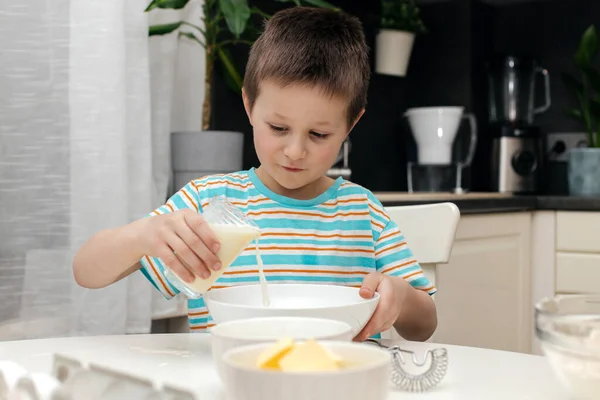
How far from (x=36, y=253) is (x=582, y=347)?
1246 mm

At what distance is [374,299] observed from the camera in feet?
2.38

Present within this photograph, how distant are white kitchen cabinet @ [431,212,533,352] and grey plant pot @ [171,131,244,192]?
2.31 feet

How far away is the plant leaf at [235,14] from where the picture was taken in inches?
69.7

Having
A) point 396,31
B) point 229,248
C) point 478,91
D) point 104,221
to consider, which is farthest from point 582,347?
point 478,91

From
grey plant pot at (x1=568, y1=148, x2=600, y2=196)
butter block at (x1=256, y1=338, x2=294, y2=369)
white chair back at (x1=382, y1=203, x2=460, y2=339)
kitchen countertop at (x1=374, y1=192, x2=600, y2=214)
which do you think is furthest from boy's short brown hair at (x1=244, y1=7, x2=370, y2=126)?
grey plant pot at (x1=568, y1=148, x2=600, y2=196)

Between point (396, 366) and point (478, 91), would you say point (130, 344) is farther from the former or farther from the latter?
point (478, 91)

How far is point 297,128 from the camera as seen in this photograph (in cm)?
105

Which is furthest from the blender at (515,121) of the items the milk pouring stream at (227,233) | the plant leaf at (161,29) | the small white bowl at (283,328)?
the small white bowl at (283,328)

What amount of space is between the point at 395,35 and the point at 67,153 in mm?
1586

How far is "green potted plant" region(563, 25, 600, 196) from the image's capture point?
281 centimetres

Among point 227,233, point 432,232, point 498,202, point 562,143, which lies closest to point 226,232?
point 227,233

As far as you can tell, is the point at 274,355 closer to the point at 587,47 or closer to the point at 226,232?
the point at 226,232

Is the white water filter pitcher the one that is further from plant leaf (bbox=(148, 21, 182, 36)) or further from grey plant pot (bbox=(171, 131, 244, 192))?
plant leaf (bbox=(148, 21, 182, 36))

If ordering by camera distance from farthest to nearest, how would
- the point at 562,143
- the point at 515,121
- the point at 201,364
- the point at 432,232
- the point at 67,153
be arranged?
1. the point at 562,143
2. the point at 515,121
3. the point at 67,153
4. the point at 432,232
5. the point at 201,364
